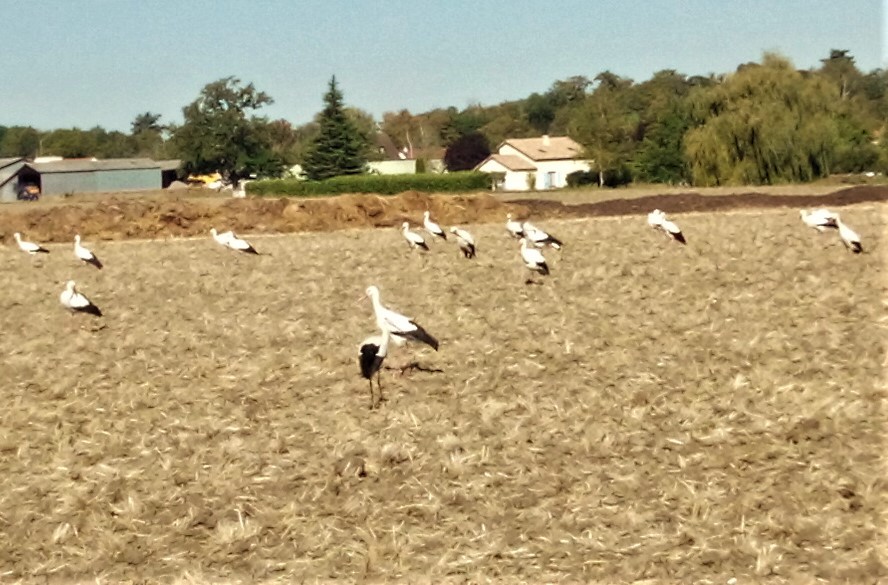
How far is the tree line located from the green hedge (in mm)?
12122

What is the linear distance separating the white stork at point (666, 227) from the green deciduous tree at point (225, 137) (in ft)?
270

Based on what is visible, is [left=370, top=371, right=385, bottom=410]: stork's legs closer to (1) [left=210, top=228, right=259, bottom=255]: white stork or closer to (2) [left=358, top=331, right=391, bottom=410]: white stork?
(2) [left=358, top=331, right=391, bottom=410]: white stork

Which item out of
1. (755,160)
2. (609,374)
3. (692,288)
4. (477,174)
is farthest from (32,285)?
(477,174)

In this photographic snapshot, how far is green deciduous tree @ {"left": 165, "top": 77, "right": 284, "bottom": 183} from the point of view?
4090 inches

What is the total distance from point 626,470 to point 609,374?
9.53 feet

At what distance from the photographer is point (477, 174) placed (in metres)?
75.0

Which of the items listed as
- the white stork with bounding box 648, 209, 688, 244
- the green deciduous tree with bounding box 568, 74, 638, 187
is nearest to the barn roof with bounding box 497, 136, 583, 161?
the green deciduous tree with bounding box 568, 74, 638, 187

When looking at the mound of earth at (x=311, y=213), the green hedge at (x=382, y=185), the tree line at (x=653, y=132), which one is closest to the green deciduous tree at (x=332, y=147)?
the tree line at (x=653, y=132)

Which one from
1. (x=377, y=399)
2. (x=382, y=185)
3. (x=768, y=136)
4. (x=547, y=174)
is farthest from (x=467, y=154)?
(x=377, y=399)

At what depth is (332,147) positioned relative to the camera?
85.9 m

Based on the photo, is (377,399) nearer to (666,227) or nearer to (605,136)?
(666,227)

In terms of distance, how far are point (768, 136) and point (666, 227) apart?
3672cm

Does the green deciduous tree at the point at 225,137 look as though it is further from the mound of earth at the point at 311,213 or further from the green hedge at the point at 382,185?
the mound of earth at the point at 311,213

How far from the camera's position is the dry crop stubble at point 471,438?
7277 mm
